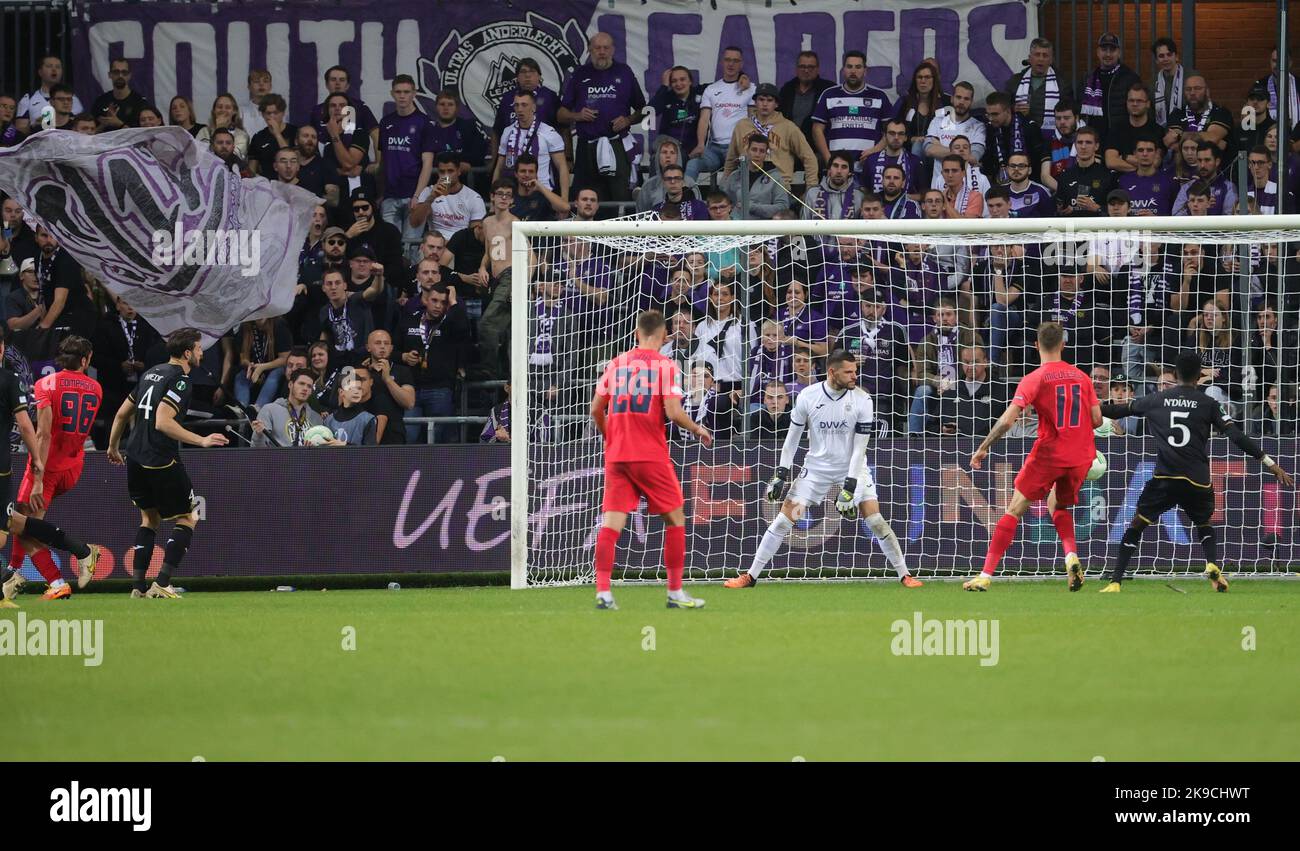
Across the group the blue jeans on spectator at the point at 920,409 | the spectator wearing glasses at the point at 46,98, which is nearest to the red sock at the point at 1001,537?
the blue jeans on spectator at the point at 920,409

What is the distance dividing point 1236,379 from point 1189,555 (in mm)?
1922

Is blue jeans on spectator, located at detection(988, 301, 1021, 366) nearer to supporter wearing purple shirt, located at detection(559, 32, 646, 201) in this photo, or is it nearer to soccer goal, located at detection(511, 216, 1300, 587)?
soccer goal, located at detection(511, 216, 1300, 587)

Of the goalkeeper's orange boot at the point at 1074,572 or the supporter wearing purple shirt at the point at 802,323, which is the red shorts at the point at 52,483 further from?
the goalkeeper's orange boot at the point at 1074,572

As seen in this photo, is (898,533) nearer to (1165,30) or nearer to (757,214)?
(757,214)

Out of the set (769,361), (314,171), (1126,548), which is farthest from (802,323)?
(314,171)

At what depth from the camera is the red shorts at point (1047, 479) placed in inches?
520

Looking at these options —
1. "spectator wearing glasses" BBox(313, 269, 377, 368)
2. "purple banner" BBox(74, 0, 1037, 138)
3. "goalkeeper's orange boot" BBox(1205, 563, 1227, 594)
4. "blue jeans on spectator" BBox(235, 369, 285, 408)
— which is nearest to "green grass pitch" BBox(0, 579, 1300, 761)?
"goalkeeper's orange boot" BBox(1205, 563, 1227, 594)

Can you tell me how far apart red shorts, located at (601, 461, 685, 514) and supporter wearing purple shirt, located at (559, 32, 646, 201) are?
7291 mm

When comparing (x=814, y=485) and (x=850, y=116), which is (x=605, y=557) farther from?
(x=850, y=116)

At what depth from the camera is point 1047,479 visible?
13.2 metres

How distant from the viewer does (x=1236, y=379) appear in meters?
16.1

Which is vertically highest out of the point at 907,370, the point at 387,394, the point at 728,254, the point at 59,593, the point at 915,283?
the point at 728,254

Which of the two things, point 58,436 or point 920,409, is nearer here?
point 58,436

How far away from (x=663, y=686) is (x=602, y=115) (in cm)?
1236
